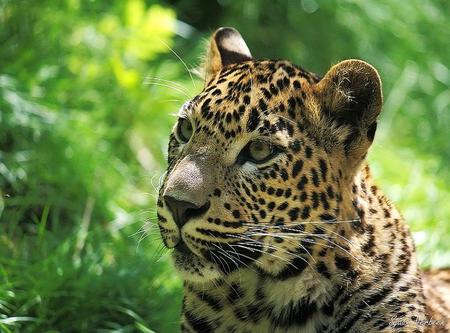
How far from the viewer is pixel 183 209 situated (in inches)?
164

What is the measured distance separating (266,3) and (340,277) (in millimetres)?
6724

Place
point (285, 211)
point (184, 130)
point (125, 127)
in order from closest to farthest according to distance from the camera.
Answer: point (285, 211) → point (184, 130) → point (125, 127)

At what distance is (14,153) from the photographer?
23.9 feet

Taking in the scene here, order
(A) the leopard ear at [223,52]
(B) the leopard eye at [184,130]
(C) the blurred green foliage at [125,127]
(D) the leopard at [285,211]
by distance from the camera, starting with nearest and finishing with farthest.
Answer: (D) the leopard at [285,211], (B) the leopard eye at [184,130], (A) the leopard ear at [223,52], (C) the blurred green foliage at [125,127]

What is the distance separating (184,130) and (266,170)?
19.9 inches

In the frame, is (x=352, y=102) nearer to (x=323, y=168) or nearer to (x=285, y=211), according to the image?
(x=323, y=168)

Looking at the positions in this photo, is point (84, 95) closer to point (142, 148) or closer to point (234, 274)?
point (142, 148)

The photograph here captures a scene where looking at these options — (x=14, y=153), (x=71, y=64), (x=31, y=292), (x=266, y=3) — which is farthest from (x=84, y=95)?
(x=266, y=3)

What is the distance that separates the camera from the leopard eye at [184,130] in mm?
4590

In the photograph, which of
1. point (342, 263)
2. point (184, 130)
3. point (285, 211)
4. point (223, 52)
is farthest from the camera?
point (223, 52)

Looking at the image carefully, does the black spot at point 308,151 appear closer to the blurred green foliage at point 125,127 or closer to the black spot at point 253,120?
the black spot at point 253,120

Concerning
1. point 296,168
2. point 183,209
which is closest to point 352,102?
point 296,168

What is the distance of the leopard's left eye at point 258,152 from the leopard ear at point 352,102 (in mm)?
323

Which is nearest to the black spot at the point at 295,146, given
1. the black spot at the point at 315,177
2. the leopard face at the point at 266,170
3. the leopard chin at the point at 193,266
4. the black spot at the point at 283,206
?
the leopard face at the point at 266,170
